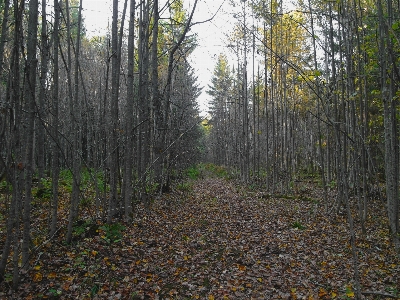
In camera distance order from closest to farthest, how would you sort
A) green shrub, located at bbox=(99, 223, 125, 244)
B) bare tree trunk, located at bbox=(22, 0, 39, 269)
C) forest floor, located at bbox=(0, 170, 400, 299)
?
1. bare tree trunk, located at bbox=(22, 0, 39, 269)
2. forest floor, located at bbox=(0, 170, 400, 299)
3. green shrub, located at bbox=(99, 223, 125, 244)

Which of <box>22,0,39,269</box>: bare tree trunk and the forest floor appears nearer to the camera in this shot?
<box>22,0,39,269</box>: bare tree trunk

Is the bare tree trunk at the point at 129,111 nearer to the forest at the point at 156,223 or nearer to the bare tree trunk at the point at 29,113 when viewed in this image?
the forest at the point at 156,223

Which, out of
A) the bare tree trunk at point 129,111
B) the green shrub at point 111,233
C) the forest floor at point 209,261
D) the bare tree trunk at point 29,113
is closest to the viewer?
the bare tree trunk at point 29,113

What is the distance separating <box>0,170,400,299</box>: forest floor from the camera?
4.59 metres

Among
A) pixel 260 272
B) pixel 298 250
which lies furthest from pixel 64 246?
pixel 298 250

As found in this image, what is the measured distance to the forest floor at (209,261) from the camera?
4.59 metres

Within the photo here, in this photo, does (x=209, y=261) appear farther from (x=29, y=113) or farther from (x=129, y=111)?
(x=29, y=113)

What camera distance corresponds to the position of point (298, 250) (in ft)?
22.1

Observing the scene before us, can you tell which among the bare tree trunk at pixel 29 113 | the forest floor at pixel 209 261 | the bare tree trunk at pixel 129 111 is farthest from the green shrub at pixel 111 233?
the bare tree trunk at pixel 29 113

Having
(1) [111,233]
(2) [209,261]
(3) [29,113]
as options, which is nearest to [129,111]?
(1) [111,233]

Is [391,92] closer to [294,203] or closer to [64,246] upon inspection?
[294,203]

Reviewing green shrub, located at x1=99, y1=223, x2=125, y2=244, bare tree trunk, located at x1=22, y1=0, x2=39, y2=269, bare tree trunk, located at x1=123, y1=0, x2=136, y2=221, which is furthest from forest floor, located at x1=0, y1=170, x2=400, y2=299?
bare tree trunk, located at x1=123, y1=0, x2=136, y2=221

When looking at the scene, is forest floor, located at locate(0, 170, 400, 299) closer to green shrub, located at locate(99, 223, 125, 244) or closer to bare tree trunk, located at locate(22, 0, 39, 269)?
green shrub, located at locate(99, 223, 125, 244)

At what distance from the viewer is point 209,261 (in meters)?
6.04
